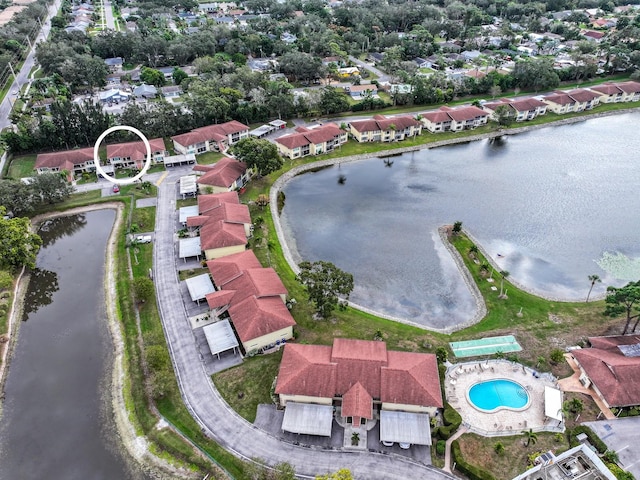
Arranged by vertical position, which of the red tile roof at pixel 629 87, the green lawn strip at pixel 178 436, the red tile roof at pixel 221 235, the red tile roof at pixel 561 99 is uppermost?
the red tile roof at pixel 629 87

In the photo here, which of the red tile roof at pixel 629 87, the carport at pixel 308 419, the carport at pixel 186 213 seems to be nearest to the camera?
the carport at pixel 308 419

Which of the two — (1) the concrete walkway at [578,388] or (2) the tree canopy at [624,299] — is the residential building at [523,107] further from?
(1) the concrete walkway at [578,388]

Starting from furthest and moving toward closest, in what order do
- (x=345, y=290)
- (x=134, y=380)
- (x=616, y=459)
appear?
1. (x=345, y=290)
2. (x=134, y=380)
3. (x=616, y=459)

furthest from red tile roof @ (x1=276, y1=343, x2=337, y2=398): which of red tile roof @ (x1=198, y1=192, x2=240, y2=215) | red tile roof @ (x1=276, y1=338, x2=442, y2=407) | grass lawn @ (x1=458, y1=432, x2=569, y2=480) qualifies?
red tile roof @ (x1=198, y1=192, x2=240, y2=215)

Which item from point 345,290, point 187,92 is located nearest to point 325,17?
point 187,92

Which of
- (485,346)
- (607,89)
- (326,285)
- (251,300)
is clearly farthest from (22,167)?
(607,89)

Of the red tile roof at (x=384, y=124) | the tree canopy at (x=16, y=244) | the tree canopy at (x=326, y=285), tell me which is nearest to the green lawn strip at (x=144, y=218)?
the tree canopy at (x=16, y=244)

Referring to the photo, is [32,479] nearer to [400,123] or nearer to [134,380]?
[134,380]

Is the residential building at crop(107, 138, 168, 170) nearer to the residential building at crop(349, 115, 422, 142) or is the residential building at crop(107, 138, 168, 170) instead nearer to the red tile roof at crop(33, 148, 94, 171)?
the red tile roof at crop(33, 148, 94, 171)
